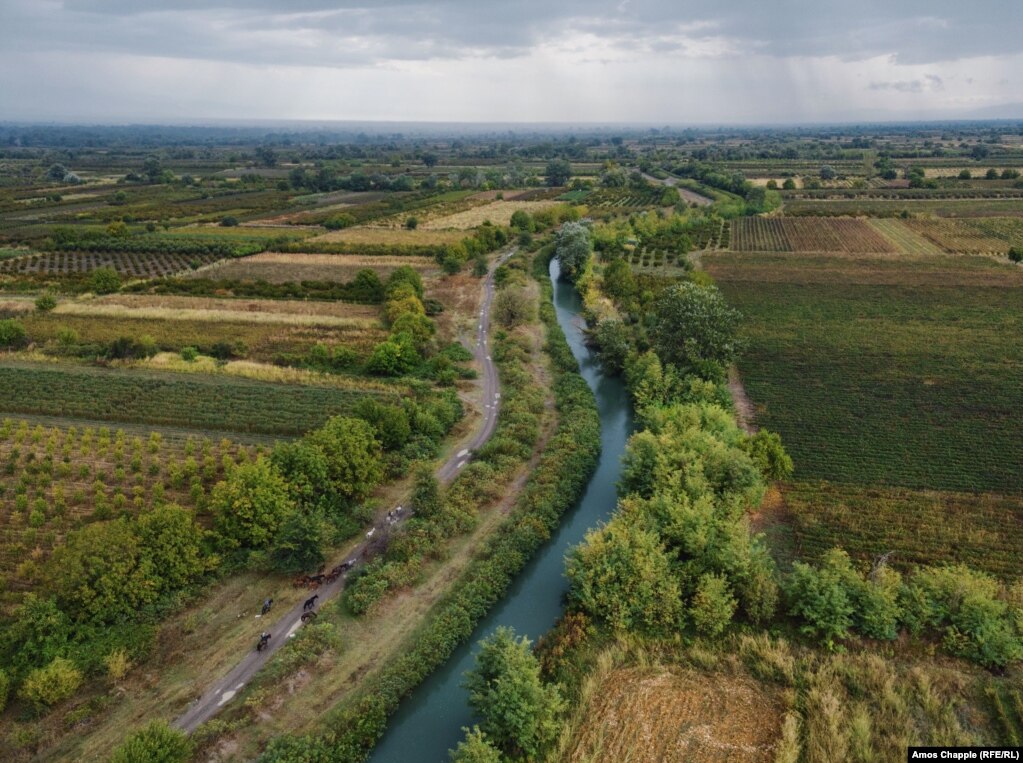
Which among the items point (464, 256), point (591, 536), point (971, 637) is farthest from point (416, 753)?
point (464, 256)

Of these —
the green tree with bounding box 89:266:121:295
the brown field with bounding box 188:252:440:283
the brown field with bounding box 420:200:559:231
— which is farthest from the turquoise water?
the brown field with bounding box 420:200:559:231

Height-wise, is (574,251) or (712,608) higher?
(574,251)

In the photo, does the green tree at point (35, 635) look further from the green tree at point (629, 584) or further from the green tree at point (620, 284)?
the green tree at point (620, 284)

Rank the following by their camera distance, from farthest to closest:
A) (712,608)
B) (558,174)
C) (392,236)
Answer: (558,174), (392,236), (712,608)

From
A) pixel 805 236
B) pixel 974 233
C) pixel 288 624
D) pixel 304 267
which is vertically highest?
pixel 974 233

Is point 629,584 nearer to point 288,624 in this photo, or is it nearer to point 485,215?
point 288,624

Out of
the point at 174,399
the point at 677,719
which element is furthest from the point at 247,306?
the point at 677,719

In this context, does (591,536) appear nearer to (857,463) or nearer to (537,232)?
(857,463)
